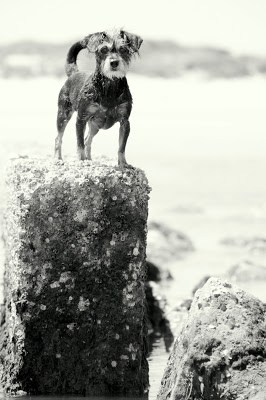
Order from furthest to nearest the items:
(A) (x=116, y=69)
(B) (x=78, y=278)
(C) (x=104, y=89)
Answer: (B) (x=78, y=278) < (C) (x=104, y=89) < (A) (x=116, y=69)

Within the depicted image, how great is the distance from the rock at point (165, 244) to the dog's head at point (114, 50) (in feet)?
32.9

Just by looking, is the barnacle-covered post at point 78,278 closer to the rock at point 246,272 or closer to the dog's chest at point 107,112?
the dog's chest at point 107,112

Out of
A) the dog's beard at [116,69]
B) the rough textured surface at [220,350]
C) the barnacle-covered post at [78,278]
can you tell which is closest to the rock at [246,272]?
the barnacle-covered post at [78,278]

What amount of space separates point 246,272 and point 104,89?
8.57m

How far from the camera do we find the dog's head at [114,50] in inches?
592

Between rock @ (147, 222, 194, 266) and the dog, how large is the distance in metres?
9.12

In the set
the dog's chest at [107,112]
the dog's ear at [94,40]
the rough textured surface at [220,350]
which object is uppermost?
the dog's ear at [94,40]

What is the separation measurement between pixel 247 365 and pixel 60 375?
111 inches

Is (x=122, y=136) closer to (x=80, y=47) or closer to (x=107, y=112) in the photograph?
(x=107, y=112)

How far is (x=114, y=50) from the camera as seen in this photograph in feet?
49.5

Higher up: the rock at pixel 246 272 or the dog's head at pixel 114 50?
the dog's head at pixel 114 50

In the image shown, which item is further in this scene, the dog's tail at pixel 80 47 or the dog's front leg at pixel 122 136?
the dog's front leg at pixel 122 136

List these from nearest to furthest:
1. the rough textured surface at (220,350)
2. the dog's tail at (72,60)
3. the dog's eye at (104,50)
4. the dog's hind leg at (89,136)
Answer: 1. the rough textured surface at (220,350)
2. the dog's eye at (104,50)
3. the dog's hind leg at (89,136)
4. the dog's tail at (72,60)

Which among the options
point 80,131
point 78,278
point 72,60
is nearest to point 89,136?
point 80,131
